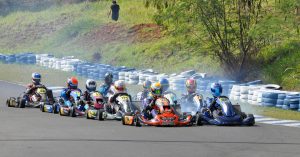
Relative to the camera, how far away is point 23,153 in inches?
657

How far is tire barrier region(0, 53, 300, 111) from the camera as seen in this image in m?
29.4

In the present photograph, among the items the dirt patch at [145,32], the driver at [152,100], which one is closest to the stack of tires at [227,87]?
the driver at [152,100]

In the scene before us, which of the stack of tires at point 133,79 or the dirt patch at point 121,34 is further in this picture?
the dirt patch at point 121,34

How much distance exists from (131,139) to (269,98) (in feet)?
36.5

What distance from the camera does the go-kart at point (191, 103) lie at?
24773 millimetres

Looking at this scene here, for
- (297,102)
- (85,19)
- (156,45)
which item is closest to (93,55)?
(156,45)

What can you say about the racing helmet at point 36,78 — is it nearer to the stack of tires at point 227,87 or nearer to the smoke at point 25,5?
the stack of tires at point 227,87

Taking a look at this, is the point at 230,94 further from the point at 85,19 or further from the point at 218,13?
the point at 85,19

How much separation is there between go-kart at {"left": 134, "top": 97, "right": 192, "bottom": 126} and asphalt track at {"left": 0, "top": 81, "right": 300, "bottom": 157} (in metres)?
0.38

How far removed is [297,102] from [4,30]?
1592 inches

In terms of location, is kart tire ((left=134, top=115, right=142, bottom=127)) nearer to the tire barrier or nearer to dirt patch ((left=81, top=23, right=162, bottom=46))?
the tire barrier

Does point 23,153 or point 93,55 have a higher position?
point 93,55

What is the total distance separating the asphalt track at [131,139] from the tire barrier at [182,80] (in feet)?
18.1

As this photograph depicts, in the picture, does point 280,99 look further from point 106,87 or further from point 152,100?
point 152,100
